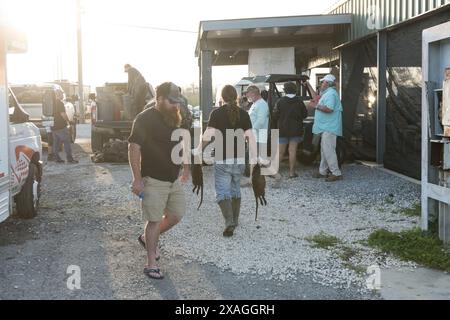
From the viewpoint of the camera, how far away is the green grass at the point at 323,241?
6230 millimetres

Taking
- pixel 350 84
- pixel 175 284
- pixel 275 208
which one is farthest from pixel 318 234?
pixel 350 84

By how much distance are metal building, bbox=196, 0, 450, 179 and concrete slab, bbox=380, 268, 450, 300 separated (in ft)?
16.5

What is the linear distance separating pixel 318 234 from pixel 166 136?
8.20 feet

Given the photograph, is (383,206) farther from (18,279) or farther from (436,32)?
(18,279)

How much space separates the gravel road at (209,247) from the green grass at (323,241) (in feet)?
0.33

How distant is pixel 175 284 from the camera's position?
497cm

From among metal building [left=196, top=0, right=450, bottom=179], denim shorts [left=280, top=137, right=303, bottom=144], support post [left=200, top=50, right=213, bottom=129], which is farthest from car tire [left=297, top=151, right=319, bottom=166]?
support post [left=200, top=50, right=213, bottom=129]

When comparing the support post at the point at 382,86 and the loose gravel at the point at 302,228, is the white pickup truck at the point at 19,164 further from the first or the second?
the support post at the point at 382,86

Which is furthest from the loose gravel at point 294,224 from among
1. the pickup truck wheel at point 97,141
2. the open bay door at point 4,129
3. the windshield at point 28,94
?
the windshield at point 28,94

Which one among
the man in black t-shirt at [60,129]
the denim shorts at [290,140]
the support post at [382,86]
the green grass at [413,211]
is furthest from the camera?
the man in black t-shirt at [60,129]

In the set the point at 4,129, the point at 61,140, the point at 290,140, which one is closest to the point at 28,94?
the point at 61,140

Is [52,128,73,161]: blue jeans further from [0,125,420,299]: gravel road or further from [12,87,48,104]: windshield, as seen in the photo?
[0,125,420,299]: gravel road

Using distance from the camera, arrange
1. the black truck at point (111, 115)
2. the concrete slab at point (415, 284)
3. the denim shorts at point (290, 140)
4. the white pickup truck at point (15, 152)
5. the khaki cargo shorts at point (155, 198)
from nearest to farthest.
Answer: the concrete slab at point (415, 284)
the khaki cargo shorts at point (155, 198)
the white pickup truck at point (15, 152)
the denim shorts at point (290, 140)
the black truck at point (111, 115)

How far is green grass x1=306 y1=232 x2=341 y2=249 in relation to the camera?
6.23 m
